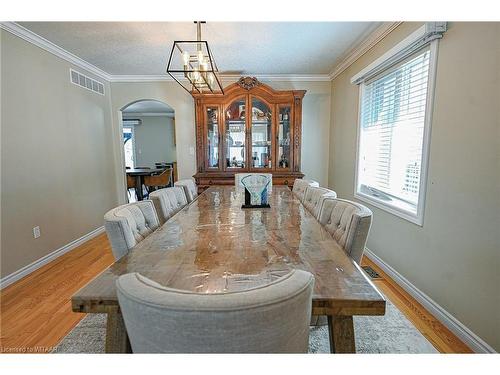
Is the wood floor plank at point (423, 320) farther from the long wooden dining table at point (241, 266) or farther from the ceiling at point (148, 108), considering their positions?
the ceiling at point (148, 108)

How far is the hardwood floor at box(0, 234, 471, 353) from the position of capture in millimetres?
1652

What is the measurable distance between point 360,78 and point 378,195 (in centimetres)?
139

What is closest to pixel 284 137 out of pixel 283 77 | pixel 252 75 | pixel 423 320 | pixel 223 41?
pixel 283 77

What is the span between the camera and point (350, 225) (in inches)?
50.9

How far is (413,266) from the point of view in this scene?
2.17 meters

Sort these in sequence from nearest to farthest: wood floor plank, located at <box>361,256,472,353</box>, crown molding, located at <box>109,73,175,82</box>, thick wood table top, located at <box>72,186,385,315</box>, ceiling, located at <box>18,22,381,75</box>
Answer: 1. thick wood table top, located at <box>72,186,385,315</box>
2. wood floor plank, located at <box>361,256,472,353</box>
3. ceiling, located at <box>18,22,381,75</box>
4. crown molding, located at <box>109,73,175,82</box>

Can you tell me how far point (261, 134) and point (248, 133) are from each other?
21 cm

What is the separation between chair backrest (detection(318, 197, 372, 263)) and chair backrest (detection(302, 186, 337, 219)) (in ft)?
0.92

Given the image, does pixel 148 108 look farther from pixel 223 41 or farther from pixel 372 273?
pixel 372 273

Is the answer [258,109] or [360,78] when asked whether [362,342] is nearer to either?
[360,78]

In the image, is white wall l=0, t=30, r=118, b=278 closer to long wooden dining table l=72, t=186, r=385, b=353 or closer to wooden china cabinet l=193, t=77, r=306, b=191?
wooden china cabinet l=193, t=77, r=306, b=191

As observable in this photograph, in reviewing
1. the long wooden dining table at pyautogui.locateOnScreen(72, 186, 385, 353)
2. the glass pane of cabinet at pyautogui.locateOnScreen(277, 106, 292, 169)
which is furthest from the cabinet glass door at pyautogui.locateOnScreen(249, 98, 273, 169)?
the long wooden dining table at pyautogui.locateOnScreen(72, 186, 385, 353)

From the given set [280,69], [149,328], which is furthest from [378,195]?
[149,328]

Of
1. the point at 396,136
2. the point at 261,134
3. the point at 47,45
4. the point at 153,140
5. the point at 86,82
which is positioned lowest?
the point at 396,136
